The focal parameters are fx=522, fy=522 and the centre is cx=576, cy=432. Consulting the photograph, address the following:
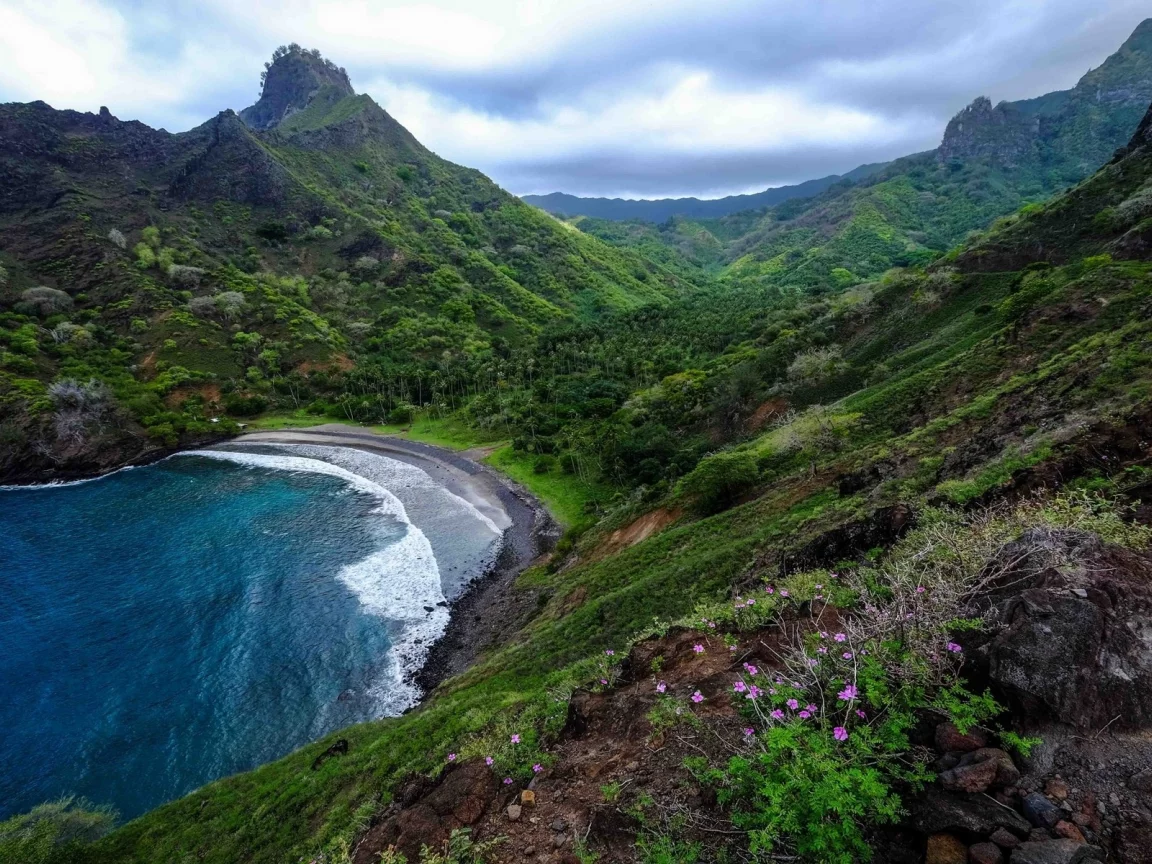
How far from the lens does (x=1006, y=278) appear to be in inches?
1469

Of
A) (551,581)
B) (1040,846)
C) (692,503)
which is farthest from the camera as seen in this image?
(551,581)

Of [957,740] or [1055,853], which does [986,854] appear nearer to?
[1055,853]

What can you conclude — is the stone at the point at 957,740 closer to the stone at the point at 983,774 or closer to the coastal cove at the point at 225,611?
the stone at the point at 983,774

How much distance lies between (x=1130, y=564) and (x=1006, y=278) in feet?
138

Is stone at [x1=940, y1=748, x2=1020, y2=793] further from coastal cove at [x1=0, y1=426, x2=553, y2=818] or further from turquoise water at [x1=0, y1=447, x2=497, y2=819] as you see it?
turquoise water at [x1=0, y1=447, x2=497, y2=819]

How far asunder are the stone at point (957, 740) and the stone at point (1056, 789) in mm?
514

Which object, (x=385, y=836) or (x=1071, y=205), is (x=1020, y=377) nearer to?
(x=385, y=836)

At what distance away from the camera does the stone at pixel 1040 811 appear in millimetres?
4184

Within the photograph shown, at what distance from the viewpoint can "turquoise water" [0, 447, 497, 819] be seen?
79.4ft

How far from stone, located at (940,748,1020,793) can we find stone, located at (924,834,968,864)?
42 centimetres

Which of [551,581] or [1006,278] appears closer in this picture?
[551,581]

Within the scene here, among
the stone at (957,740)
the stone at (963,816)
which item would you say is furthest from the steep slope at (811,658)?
the stone at (957,740)

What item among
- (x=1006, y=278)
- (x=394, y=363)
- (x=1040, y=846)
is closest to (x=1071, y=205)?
(x=1006, y=278)

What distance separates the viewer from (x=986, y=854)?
4.16 metres
